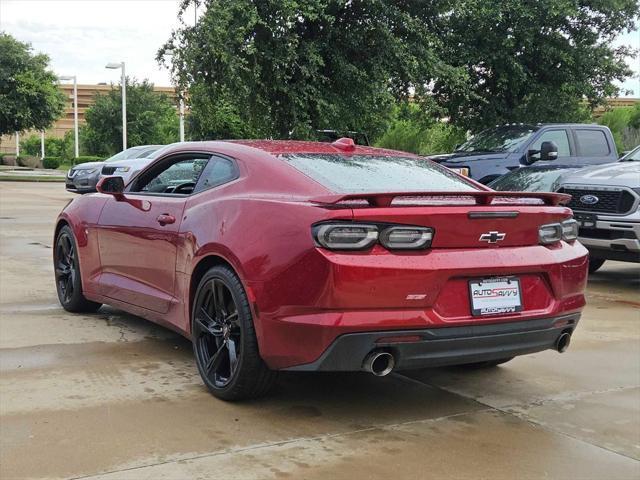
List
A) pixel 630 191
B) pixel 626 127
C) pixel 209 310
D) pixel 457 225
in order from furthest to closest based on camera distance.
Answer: pixel 626 127 < pixel 630 191 < pixel 209 310 < pixel 457 225

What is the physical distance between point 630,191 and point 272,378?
18.6ft

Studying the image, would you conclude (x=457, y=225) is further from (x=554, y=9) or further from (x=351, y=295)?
(x=554, y=9)

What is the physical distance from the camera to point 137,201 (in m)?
5.43

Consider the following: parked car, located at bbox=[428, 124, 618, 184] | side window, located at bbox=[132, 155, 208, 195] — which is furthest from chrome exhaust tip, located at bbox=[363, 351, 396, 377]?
parked car, located at bbox=[428, 124, 618, 184]

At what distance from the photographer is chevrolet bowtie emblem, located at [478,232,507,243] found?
3.97 m

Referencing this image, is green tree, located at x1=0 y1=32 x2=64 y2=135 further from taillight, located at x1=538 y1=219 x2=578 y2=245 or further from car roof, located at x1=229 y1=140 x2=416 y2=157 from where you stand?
taillight, located at x1=538 y1=219 x2=578 y2=245

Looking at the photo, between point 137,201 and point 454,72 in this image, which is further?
point 454,72

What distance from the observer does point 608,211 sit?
27.7ft

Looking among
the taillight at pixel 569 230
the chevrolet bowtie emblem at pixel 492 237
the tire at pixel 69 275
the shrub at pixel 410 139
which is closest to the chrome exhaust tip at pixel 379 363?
the chevrolet bowtie emblem at pixel 492 237

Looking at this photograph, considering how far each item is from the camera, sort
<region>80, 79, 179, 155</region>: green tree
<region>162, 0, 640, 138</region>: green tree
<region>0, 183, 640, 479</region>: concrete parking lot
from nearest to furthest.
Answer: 1. <region>0, 183, 640, 479</region>: concrete parking lot
2. <region>162, 0, 640, 138</region>: green tree
3. <region>80, 79, 179, 155</region>: green tree

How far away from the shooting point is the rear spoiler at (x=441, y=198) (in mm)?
3779

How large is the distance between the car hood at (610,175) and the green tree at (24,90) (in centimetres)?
3548

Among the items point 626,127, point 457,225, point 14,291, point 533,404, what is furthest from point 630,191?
point 626,127

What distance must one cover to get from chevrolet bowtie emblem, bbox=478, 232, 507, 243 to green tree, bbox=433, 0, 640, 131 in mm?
13090
